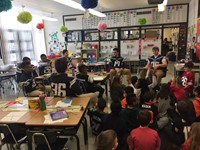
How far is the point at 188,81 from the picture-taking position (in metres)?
4.16

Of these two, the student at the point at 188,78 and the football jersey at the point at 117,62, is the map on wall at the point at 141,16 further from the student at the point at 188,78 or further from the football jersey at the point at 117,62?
the student at the point at 188,78

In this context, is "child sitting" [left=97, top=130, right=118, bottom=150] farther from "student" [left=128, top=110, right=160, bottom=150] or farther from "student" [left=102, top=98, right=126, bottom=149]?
"student" [left=102, top=98, right=126, bottom=149]

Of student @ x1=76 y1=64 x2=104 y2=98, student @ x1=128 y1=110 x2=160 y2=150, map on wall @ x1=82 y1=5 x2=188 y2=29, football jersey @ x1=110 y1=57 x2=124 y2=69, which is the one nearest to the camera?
student @ x1=128 y1=110 x2=160 y2=150

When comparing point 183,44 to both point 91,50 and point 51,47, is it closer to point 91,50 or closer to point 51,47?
point 91,50

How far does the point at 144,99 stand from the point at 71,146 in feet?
4.27

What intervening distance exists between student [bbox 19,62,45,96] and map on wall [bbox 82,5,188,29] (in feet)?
17.3

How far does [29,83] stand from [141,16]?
588 centimetres

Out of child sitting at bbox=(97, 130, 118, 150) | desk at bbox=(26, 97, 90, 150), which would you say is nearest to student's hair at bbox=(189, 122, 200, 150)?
child sitting at bbox=(97, 130, 118, 150)

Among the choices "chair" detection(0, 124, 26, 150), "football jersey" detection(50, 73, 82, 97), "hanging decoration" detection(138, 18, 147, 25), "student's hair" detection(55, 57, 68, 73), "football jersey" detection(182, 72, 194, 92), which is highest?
"hanging decoration" detection(138, 18, 147, 25)

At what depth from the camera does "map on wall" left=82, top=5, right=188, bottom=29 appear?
286 inches

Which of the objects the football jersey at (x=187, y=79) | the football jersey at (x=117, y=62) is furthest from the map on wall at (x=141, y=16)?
the football jersey at (x=187, y=79)

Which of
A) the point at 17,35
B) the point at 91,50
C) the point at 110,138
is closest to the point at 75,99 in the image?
the point at 110,138

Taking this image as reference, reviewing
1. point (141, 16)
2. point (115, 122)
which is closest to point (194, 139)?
point (115, 122)

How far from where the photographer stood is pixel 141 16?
7691 mm
